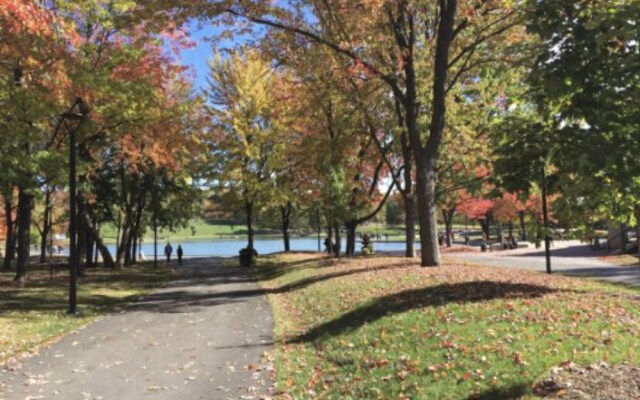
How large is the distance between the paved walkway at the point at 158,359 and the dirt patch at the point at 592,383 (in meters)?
3.50

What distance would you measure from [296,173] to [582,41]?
1298 inches

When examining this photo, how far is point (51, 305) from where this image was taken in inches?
650

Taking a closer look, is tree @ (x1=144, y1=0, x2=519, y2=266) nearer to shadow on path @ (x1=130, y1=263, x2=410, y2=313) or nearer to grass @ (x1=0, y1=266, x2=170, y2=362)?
shadow on path @ (x1=130, y1=263, x2=410, y2=313)

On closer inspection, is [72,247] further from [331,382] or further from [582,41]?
[582,41]

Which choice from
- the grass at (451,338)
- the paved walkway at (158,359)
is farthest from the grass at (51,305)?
the grass at (451,338)

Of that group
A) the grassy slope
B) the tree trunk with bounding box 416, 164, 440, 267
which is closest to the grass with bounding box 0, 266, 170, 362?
the tree trunk with bounding box 416, 164, 440, 267

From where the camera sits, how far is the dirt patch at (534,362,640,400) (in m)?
5.22

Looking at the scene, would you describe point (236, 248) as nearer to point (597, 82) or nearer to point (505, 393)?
point (505, 393)

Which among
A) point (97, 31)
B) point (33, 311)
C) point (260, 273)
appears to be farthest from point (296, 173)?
point (33, 311)

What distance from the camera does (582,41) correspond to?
4.89 m

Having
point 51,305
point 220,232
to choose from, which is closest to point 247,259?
point 51,305

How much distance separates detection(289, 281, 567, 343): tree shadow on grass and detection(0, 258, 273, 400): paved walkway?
1.24 meters

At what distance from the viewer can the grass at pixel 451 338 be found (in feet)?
21.2

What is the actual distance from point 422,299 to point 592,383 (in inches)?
221
